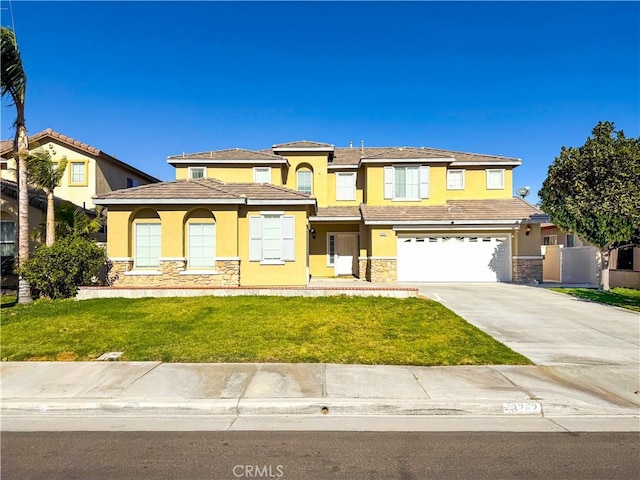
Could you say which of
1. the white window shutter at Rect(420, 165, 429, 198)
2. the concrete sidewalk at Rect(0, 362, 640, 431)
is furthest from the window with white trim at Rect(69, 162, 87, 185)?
the white window shutter at Rect(420, 165, 429, 198)

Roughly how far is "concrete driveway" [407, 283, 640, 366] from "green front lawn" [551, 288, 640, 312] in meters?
0.72

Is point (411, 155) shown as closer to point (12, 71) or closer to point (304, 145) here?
point (304, 145)

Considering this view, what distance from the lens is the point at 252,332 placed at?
894 centimetres

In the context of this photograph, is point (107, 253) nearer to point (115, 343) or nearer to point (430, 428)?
point (115, 343)

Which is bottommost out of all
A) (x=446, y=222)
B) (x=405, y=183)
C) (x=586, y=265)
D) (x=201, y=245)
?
(x=586, y=265)

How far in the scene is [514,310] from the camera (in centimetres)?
1184

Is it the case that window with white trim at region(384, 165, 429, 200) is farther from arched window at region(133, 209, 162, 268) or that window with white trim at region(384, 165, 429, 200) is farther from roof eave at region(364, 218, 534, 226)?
arched window at region(133, 209, 162, 268)

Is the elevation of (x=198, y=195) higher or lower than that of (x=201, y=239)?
higher

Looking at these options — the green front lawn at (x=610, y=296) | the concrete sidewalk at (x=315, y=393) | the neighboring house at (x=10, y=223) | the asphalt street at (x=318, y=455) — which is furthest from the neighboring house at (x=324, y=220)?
the asphalt street at (x=318, y=455)

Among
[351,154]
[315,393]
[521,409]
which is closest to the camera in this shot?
[521,409]

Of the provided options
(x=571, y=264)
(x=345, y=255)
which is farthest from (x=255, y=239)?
(x=571, y=264)

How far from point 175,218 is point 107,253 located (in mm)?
2947

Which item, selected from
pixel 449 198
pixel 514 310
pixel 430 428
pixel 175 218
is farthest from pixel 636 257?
pixel 175 218

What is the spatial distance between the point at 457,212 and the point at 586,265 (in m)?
7.00
